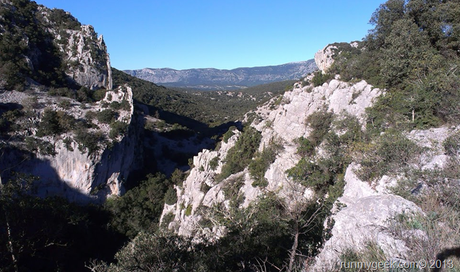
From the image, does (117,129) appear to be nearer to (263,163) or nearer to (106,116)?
(106,116)

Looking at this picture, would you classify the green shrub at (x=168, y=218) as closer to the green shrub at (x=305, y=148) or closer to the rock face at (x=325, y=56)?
the green shrub at (x=305, y=148)

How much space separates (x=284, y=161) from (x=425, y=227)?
1186cm

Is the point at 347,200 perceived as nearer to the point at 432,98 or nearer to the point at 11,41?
the point at 432,98

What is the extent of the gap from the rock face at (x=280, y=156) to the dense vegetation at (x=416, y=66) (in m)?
1.42

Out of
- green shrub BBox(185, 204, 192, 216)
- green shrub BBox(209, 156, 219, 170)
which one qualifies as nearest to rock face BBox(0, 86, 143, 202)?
green shrub BBox(185, 204, 192, 216)

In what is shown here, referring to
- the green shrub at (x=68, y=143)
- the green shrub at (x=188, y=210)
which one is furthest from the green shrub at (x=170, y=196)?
the green shrub at (x=68, y=143)

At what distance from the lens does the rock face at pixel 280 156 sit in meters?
15.4

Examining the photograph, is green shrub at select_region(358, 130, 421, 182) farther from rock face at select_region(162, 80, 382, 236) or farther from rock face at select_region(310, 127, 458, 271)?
rock face at select_region(162, 80, 382, 236)

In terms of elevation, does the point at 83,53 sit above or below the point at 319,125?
above

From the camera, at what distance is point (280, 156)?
16.6 metres

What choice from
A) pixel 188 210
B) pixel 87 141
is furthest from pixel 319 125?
pixel 87 141

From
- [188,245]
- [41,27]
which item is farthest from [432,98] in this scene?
[41,27]

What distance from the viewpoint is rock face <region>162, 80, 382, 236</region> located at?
50.4 ft

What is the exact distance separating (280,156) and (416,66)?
30.3 feet
